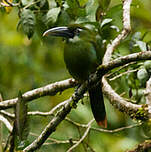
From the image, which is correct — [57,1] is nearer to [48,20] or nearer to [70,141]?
[48,20]

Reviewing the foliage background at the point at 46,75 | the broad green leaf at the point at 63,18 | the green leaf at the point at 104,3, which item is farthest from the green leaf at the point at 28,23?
the foliage background at the point at 46,75

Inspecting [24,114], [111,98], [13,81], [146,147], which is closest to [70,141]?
[111,98]

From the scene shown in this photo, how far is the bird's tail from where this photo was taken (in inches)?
113

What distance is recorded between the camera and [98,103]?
9.61 feet

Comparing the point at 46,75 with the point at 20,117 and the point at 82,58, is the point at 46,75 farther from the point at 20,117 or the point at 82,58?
the point at 20,117

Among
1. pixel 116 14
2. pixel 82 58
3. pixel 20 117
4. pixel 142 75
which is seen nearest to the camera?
pixel 20 117

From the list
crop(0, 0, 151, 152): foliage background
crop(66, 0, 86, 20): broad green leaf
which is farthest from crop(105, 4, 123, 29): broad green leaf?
crop(0, 0, 151, 152): foliage background

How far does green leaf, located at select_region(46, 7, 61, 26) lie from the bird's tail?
1.80 feet

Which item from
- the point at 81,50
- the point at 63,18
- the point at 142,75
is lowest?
the point at 142,75

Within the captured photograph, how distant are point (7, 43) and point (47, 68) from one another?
0.62 m

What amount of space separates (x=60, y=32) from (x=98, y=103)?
545 millimetres

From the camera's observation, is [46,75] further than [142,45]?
Yes

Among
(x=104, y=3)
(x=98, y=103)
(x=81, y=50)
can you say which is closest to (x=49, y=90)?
(x=98, y=103)

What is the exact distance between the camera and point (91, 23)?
9.94ft
